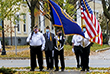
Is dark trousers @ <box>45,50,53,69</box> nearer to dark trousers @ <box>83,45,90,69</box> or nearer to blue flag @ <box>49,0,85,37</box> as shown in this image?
dark trousers @ <box>83,45,90,69</box>

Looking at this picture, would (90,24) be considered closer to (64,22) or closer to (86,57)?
(64,22)

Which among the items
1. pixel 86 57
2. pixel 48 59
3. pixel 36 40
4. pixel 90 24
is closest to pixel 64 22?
pixel 90 24

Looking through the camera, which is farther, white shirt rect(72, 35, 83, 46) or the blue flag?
white shirt rect(72, 35, 83, 46)

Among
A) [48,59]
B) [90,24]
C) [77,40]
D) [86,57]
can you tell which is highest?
[90,24]

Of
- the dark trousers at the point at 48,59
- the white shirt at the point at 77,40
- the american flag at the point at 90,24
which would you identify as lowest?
the dark trousers at the point at 48,59

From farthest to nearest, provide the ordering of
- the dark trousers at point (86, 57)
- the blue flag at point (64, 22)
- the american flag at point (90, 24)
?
1. the dark trousers at point (86, 57)
2. the american flag at point (90, 24)
3. the blue flag at point (64, 22)

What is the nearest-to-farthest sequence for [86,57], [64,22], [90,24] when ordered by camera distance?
[64,22]
[90,24]
[86,57]

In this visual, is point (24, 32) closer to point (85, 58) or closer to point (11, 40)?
point (11, 40)

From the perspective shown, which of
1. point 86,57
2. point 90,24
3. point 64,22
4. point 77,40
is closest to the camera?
point 64,22

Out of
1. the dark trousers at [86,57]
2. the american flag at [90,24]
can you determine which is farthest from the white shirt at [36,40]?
the american flag at [90,24]

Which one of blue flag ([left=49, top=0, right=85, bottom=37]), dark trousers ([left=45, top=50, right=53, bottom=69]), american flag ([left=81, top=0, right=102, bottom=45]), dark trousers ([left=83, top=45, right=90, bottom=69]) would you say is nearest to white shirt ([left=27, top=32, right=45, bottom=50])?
dark trousers ([left=45, top=50, right=53, bottom=69])

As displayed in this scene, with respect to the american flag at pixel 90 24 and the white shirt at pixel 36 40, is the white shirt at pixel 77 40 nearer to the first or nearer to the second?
the white shirt at pixel 36 40

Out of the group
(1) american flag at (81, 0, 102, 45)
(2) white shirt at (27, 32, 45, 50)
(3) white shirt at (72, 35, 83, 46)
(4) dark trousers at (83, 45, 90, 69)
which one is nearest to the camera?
(1) american flag at (81, 0, 102, 45)

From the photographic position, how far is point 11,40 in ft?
127
